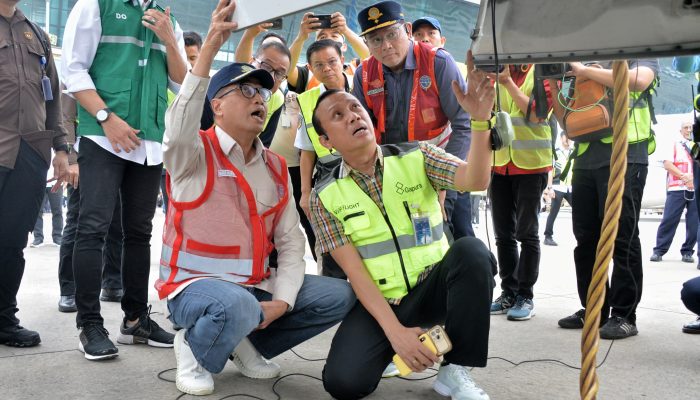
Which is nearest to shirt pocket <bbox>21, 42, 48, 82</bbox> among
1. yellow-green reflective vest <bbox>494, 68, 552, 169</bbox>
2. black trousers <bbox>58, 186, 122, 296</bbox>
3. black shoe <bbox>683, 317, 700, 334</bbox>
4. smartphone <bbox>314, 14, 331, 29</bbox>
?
black trousers <bbox>58, 186, 122, 296</bbox>

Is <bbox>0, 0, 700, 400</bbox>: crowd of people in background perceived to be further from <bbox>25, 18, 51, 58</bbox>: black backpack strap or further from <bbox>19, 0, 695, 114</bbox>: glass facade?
<bbox>19, 0, 695, 114</bbox>: glass facade

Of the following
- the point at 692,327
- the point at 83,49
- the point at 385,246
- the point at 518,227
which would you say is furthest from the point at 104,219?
the point at 692,327

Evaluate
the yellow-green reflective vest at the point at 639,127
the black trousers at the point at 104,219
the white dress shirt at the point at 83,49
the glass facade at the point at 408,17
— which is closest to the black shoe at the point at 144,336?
the black trousers at the point at 104,219

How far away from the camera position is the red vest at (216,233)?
243cm

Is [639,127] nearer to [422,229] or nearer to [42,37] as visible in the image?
→ [422,229]

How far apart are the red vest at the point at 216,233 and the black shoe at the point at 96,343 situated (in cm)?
48

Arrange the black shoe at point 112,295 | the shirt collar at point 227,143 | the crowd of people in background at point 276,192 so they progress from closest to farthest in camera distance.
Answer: the crowd of people in background at point 276,192 → the shirt collar at point 227,143 → the black shoe at point 112,295

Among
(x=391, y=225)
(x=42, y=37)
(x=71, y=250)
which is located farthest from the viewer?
(x=71, y=250)

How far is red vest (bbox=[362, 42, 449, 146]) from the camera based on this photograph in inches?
127

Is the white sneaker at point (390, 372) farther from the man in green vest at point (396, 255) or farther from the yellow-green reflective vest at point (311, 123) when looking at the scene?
the yellow-green reflective vest at point (311, 123)

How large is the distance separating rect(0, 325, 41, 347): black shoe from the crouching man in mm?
953

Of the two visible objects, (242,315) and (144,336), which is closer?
(242,315)

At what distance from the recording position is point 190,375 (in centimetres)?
234

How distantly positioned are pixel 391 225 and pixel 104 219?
1.31 meters
